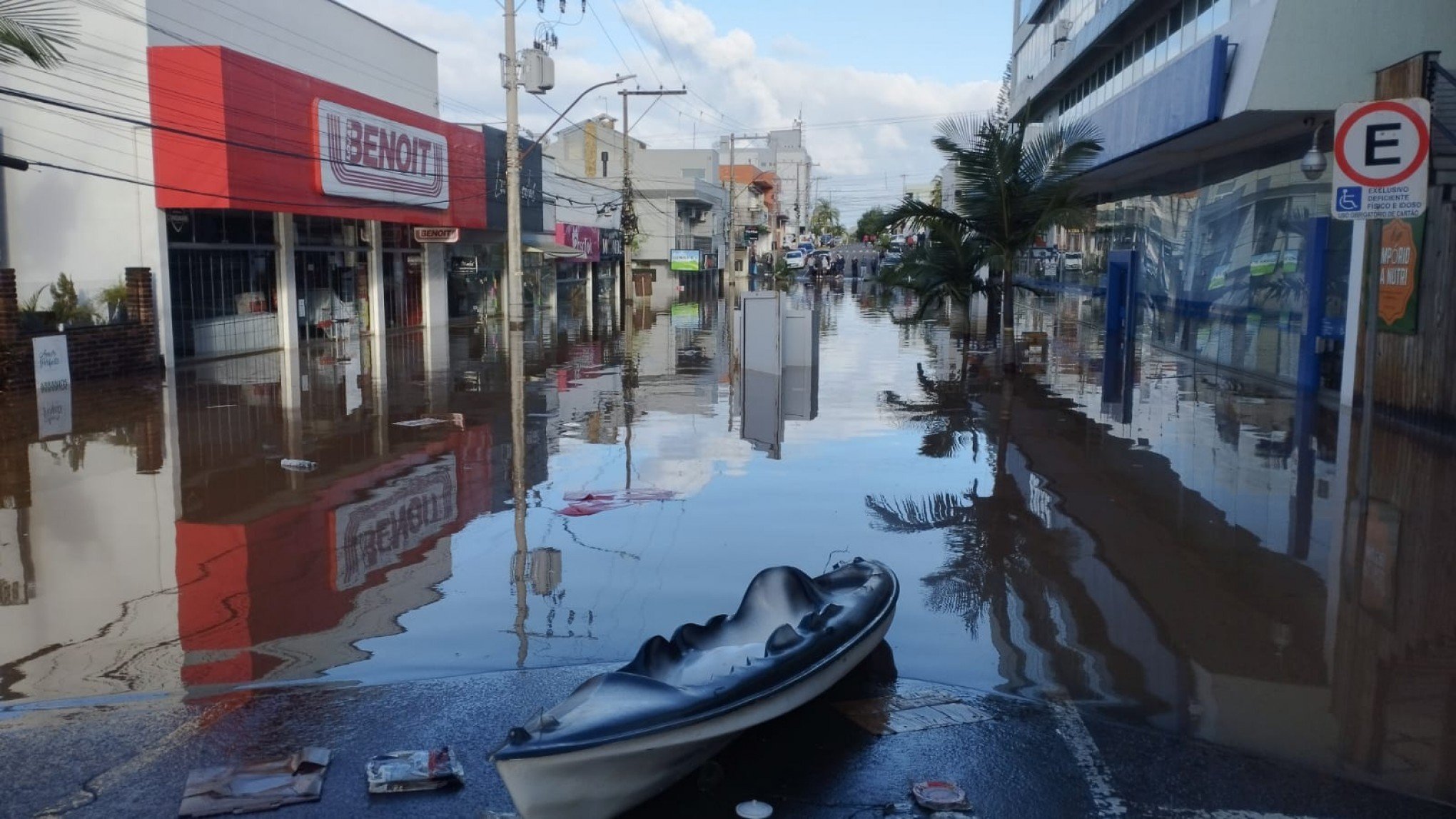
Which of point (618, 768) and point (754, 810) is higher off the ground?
point (618, 768)

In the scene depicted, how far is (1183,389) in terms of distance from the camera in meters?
18.8

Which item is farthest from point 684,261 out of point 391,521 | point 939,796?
point 939,796

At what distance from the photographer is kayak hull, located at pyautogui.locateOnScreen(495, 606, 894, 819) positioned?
13.6 feet

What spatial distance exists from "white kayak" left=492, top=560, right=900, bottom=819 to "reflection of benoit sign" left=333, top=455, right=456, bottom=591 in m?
3.49

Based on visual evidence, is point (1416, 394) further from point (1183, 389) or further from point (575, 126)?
point (575, 126)

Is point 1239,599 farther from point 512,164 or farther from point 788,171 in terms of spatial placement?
A: point 788,171

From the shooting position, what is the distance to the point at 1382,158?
24.4 feet

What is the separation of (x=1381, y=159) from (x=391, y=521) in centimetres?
757

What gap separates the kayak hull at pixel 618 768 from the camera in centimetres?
414

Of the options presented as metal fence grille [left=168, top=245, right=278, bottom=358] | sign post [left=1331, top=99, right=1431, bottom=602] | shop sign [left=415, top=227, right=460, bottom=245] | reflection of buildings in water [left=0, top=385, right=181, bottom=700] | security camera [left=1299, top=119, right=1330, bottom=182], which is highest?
security camera [left=1299, top=119, right=1330, bottom=182]

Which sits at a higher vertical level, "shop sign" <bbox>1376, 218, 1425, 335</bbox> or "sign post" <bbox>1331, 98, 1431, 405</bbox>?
"sign post" <bbox>1331, 98, 1431, 405</bbox>

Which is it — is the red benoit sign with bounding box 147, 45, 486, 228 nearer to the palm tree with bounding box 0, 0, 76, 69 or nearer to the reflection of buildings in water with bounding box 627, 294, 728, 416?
the reflection of buildings in water with bounding box 627, 294, 728, 416

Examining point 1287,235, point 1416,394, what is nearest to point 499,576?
point 1416,394

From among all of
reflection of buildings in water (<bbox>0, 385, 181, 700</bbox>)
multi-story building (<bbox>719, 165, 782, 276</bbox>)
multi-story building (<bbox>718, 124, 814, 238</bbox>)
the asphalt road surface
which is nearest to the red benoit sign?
reflection of buildings in water (<bbox>0, 385, 181, 700</bbox>)
